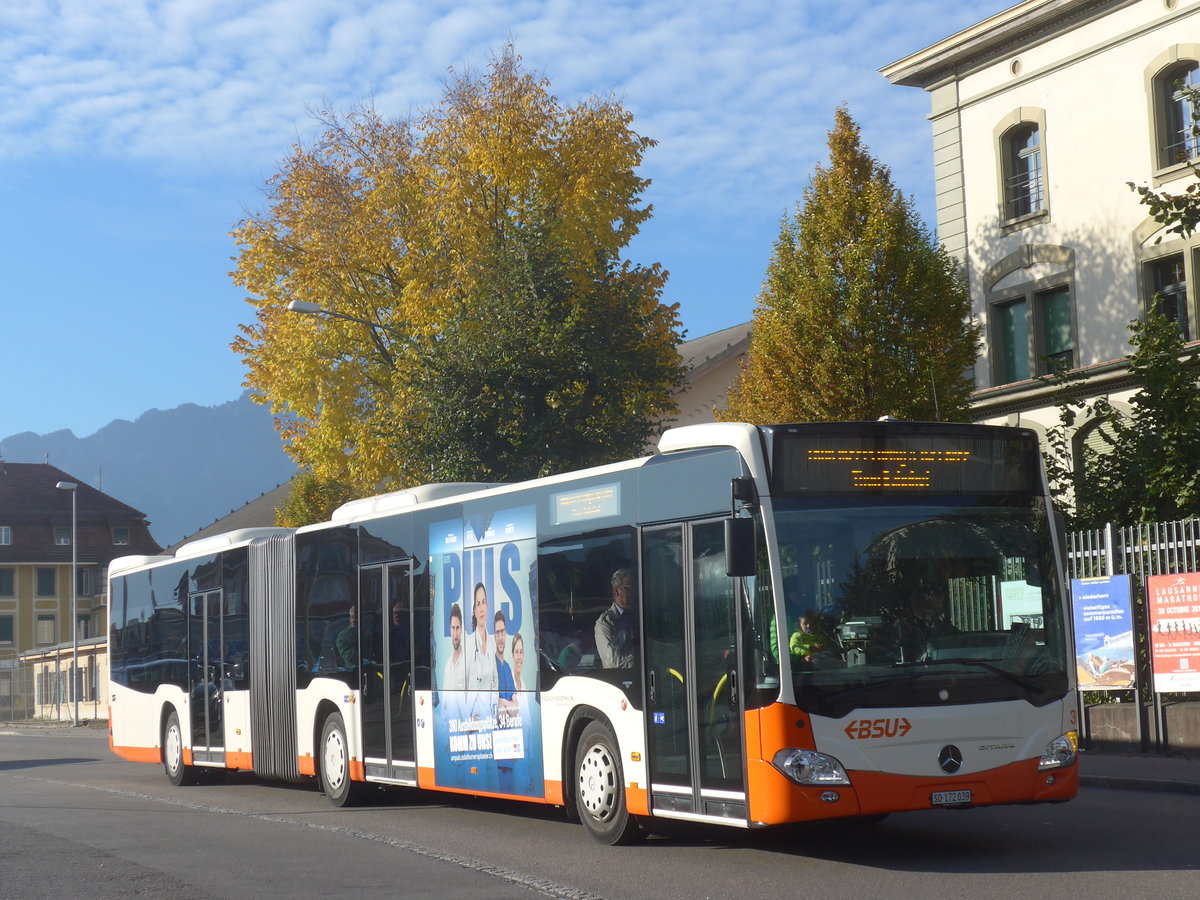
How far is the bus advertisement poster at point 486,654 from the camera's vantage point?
12867mm

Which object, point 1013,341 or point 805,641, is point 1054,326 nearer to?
point 1013,341

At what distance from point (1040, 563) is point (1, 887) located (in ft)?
23.0

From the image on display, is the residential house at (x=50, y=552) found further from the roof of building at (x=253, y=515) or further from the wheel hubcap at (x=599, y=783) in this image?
the wheel hubcap at (x=599, y=783)

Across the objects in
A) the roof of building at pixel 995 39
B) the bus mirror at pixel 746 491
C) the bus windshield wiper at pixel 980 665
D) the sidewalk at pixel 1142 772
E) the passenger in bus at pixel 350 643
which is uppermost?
the roof of building at pixel 995 39

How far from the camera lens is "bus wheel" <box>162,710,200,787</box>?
20516 mm

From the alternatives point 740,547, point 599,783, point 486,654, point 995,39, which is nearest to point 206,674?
point 486,654

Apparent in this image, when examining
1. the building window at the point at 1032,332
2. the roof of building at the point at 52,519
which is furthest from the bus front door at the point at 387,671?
the roof of building at the point at 52,519

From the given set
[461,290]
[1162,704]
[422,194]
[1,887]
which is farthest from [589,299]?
[1,887]

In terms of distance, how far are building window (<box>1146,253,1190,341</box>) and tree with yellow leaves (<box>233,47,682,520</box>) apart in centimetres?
918

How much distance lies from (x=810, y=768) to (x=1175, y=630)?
894 cm

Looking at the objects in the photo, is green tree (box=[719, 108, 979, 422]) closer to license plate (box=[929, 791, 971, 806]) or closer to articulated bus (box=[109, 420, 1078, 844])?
articulated bus (box=[109, 420, 1078, 844])

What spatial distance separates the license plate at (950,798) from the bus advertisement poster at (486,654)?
3641 millimetres

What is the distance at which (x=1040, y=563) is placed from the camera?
35.2ft

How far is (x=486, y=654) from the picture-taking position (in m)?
13.5
